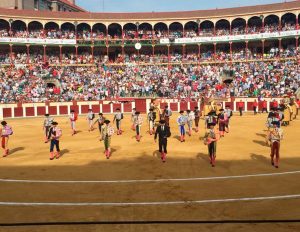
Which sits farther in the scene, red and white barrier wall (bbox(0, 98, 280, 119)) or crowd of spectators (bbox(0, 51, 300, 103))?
crowd of spectators (bbox(0, 51, 300, 103))

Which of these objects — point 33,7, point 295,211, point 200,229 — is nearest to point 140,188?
point 200,229

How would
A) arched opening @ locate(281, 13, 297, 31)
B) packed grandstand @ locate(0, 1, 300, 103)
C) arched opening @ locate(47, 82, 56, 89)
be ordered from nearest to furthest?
packed grandstand @ locate(0, 1, 300, 103)
arched opening @ locate(47, 82, 56, 89)
arched opening @ locate(281, 13, 297, 31)

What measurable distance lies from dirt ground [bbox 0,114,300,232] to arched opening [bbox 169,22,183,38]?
100.0ft

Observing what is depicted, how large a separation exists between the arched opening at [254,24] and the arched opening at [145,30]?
11517 mm

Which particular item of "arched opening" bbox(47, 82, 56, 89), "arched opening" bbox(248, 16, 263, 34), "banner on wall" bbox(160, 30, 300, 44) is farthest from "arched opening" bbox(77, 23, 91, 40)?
"arched opening" bbox(248, 16, 263, 34)

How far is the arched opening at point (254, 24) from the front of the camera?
43.0 meters

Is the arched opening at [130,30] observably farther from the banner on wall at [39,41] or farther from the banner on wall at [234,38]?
the banner on wall at [39,41]

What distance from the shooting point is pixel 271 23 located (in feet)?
141

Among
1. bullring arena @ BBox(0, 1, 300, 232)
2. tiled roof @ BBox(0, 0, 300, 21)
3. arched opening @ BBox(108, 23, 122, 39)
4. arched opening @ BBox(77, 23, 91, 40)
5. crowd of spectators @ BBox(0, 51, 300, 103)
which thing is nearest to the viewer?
bullring arena @ BBox(0, 1, 300, 232)

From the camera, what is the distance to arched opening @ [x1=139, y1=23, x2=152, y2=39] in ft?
150

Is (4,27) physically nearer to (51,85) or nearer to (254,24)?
(51,85)

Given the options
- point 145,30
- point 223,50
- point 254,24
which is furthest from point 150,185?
point 145,30

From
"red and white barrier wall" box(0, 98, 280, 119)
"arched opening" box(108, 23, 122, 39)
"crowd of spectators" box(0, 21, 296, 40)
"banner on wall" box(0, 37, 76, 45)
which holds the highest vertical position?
"arched opening" box(108, 23, 122, 39)

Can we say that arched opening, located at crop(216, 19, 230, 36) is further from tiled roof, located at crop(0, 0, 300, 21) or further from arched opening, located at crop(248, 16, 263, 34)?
arched opening, located at crop(248, 16, 263, 34)
